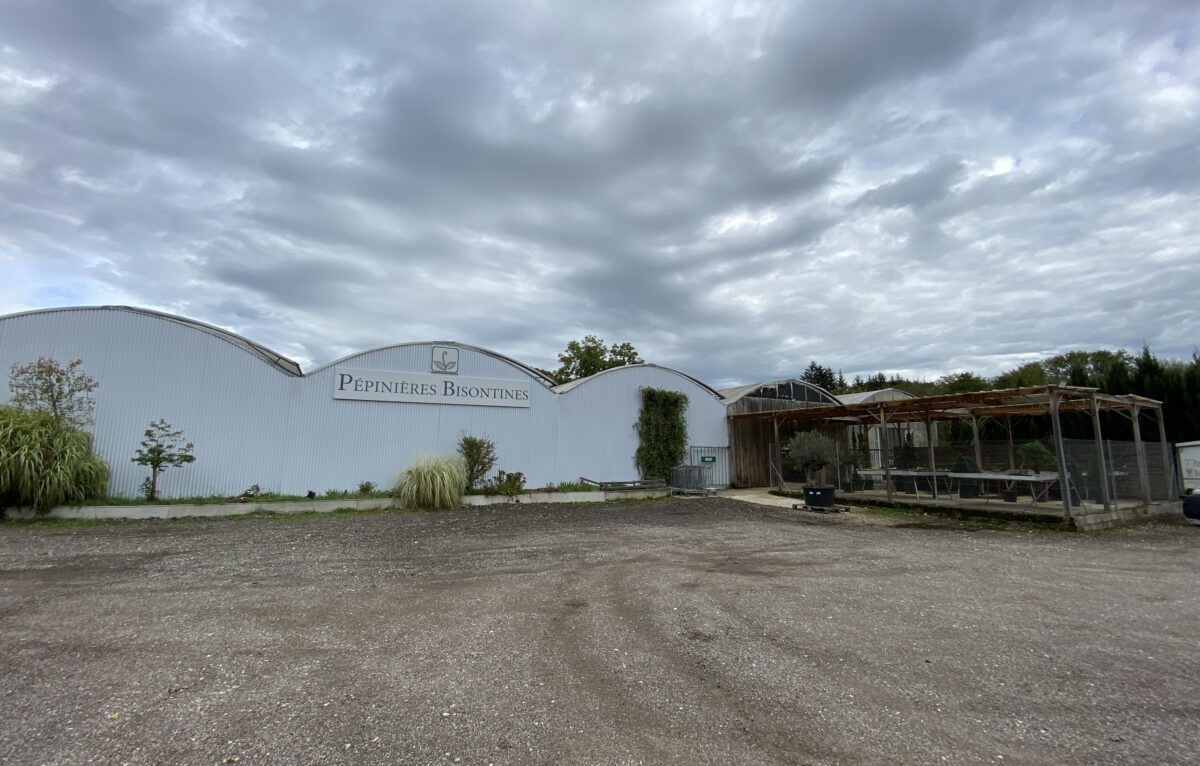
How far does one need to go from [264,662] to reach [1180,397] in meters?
23.7

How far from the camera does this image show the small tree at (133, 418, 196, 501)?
11.6 metres

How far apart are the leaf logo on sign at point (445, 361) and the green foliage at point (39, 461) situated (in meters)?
7.51

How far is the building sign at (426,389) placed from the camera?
567 inches

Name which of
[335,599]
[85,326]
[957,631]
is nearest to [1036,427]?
[957,631]

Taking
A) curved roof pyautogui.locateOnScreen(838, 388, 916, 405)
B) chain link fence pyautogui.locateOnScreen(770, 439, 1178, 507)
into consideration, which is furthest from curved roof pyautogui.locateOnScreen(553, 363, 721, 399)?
curved roof pyautogui.locateOnScreen(838, 388, 916, 405)

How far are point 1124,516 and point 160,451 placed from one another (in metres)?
20.2

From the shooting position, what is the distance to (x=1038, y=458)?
1491 cm

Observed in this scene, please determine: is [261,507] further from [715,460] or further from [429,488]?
[715,460]

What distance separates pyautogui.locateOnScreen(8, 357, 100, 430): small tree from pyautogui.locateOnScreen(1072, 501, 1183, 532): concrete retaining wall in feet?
65.4

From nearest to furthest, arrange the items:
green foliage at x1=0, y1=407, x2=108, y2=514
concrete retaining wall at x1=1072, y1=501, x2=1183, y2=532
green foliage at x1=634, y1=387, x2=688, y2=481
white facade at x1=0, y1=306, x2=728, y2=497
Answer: green foliage at x1=0, y1=407, x2=108, y2=514 → concrete retaining wall at x1=1072, y1=501, x2=1183, y2=532 → white facade at x1=0, y1=306, x2=728, y2=497 → green foliage at x1=634, y1=387, x2=688, y2=481

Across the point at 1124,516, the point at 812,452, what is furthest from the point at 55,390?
the point at 1124,516

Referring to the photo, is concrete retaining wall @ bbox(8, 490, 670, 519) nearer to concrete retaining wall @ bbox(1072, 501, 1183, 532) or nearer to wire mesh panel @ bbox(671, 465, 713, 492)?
wire mesh panel @ bbox(671, 465, 713, 492)

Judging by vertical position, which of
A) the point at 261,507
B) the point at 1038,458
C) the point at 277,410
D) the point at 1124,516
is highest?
the point at 277,410

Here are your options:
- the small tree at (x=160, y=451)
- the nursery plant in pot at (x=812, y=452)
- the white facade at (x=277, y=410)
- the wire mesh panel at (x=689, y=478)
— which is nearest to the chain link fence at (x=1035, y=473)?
the nursery plant in pot at (x=812, y=452)
